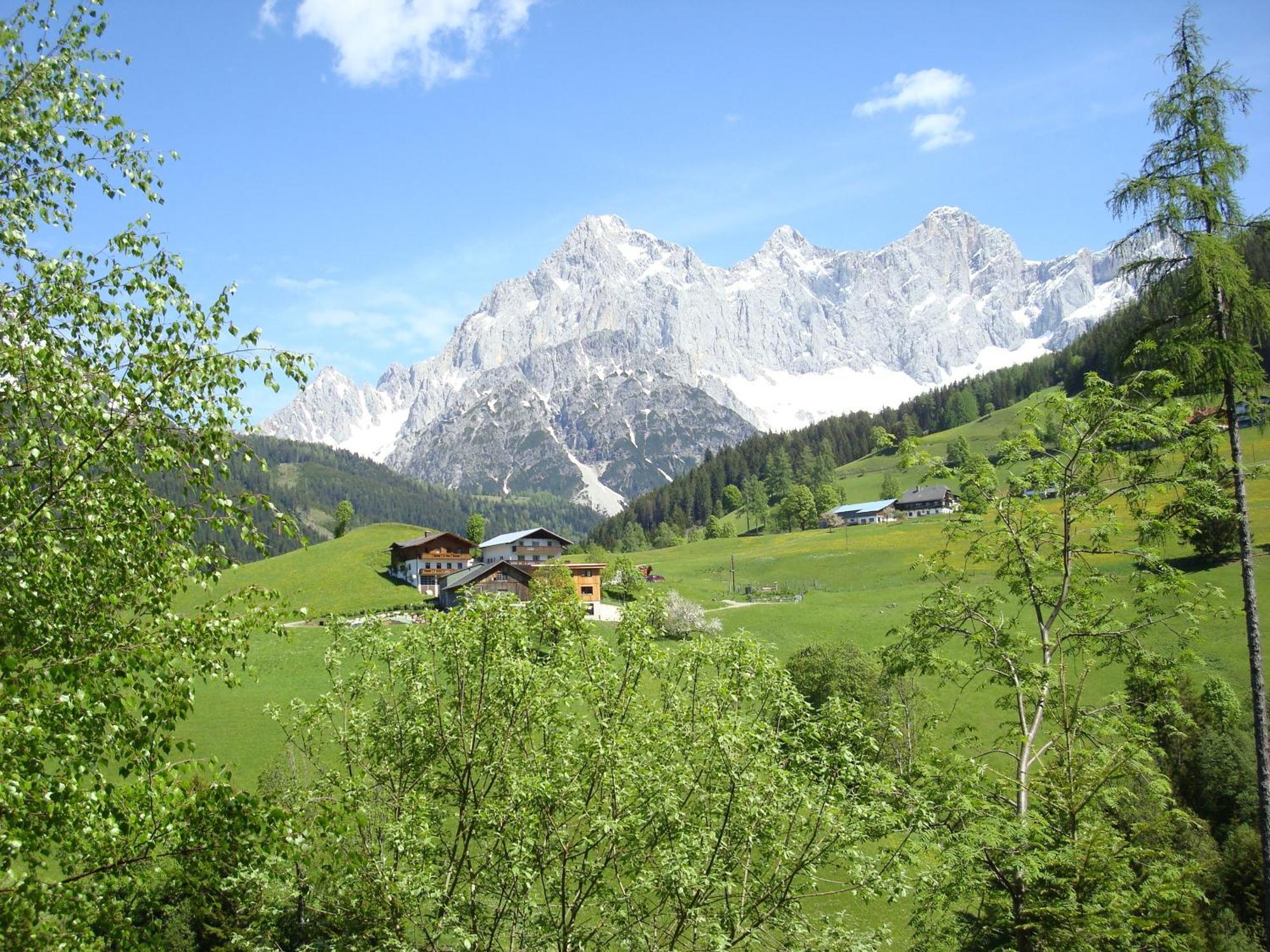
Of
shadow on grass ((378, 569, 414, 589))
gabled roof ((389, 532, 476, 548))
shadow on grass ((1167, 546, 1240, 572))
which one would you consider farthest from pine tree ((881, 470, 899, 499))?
shadow on grass ((378, 569, 414, 589))

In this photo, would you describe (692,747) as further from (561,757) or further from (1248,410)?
(1248,410)

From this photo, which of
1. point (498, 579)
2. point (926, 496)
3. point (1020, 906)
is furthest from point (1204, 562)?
point (926, 496)

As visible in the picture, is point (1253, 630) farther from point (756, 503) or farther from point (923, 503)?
point (756, 503)

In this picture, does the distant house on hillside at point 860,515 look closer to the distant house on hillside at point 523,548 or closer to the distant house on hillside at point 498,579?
the distant house on hillside at point 523,548

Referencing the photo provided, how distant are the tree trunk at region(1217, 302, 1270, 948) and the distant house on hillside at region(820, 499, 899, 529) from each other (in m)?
153

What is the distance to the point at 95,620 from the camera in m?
10.0

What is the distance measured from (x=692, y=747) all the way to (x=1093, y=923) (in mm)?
6843

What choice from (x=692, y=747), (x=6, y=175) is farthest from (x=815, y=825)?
(x=6, y=175)

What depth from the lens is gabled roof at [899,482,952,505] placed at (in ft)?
568

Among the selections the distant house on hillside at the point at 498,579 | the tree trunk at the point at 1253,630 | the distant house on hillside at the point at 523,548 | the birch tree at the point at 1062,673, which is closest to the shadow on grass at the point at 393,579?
the distant house on hillside at the point at 523,548

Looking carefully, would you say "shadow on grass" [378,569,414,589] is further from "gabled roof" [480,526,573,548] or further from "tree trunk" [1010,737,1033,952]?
"tree trunk" [1010,737,1033,952]

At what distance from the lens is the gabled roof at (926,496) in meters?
173

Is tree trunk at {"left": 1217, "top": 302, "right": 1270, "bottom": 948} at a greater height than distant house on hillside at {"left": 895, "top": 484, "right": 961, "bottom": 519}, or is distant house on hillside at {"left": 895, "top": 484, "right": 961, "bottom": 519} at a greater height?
tree trunk at {"left": 1217, "top": 302, "right": 1270, "bottom": 948}

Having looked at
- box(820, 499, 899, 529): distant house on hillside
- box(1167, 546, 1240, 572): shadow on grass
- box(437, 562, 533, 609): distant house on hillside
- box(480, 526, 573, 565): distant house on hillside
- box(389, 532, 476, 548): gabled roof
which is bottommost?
box(1167, 546, 1240, 572): shadow on grass
